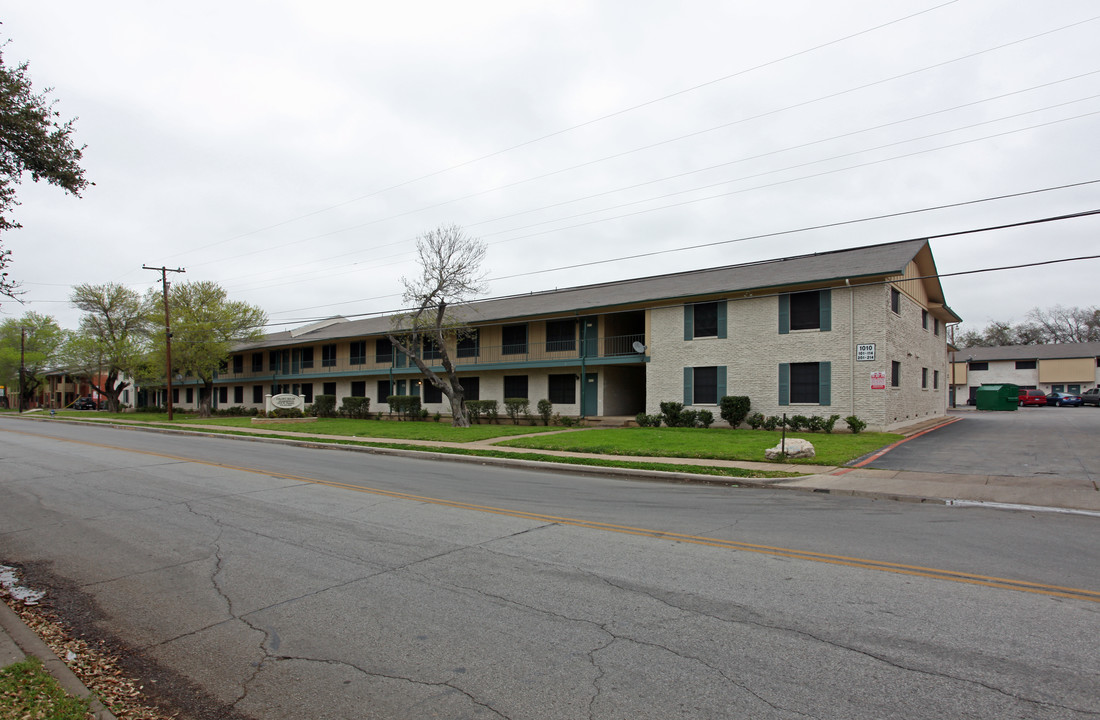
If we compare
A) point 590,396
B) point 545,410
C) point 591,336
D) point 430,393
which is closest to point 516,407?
point 545,410

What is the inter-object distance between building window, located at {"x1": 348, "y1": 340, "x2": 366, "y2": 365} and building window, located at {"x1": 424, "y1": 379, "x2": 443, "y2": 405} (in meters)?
6.69

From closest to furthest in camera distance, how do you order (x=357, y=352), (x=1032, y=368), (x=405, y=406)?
(x=405, y=406) < (x=357, y=352) < (x=1032, y=368)

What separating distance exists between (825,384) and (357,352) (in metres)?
30.5

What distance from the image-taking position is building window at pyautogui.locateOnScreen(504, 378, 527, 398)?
104 ft

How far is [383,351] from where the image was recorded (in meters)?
38.6

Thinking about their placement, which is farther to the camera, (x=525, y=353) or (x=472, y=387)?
(x=472, y=387)

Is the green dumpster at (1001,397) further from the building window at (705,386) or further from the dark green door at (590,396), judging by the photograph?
the dark green door at (590,396)

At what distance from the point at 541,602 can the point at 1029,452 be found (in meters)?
15.8

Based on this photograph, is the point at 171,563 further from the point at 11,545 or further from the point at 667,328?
the point at 667,328

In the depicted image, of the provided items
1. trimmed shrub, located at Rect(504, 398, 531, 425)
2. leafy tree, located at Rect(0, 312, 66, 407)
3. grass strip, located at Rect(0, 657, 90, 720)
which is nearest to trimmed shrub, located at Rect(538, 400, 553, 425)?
trimmed shrub, located at Rect(504, 398, 531, 425)

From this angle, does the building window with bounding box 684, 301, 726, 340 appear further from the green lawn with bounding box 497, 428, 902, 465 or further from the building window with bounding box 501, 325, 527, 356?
the building window with bounding box 501, 325, 527, 356

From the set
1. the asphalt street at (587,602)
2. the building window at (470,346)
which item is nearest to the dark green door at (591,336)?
the building window at (470,346)

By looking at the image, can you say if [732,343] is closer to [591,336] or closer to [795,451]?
[591,336]

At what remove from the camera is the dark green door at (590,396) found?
28828 millimetres
